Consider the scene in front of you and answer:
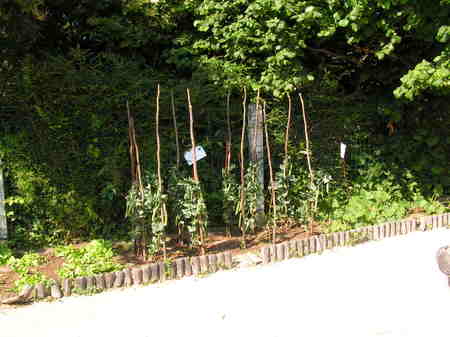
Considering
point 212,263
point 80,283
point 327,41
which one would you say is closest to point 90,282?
point 80,283

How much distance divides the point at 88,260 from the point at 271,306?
2.17m

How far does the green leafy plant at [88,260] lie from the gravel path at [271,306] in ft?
1.49

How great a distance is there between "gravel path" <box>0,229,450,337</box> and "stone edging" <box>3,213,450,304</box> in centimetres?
12

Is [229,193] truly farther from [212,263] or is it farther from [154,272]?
[154,272]

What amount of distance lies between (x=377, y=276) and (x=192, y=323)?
2111 millimetres

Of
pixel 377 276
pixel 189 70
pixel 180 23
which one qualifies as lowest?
pixel 377 276

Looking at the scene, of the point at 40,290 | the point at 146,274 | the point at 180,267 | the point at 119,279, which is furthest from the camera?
the point at 180,267

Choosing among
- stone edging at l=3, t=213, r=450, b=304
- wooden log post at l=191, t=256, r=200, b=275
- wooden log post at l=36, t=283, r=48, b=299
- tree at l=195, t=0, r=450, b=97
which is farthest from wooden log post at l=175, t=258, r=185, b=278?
tree at l=195, t=0, r=450, b=97

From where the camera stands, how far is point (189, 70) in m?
8.83


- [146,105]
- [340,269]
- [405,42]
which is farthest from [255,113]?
[405,42]

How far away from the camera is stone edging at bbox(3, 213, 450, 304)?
4309 mm

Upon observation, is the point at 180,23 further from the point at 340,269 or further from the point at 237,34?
the point at 340,269

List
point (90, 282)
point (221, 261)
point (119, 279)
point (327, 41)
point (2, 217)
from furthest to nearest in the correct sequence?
point (327, 41) < point (2, 217) < point (221, 261) < point (119, 279) < point (90, 282)

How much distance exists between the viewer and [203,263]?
16.2 feet
